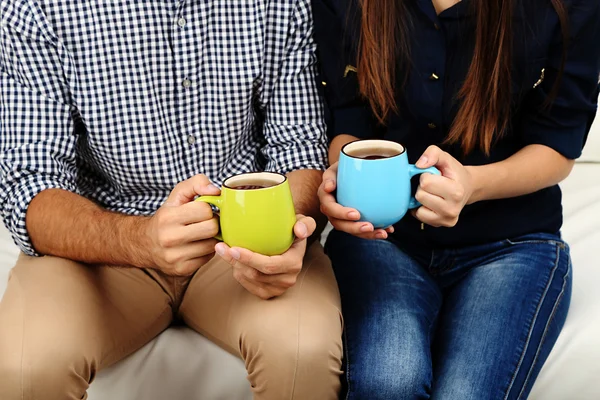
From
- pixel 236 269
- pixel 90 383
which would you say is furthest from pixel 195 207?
pixel 90 383

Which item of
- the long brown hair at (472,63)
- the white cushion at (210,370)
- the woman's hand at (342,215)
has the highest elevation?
the long brown hair at (472,63)

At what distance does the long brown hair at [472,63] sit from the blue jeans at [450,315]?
0.21 meters

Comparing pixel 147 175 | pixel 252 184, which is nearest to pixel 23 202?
pixel 147 175

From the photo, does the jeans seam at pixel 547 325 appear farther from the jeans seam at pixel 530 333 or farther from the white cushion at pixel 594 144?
the white cushion at pixel 594 144

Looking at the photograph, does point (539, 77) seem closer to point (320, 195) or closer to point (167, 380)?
point (320, 195)

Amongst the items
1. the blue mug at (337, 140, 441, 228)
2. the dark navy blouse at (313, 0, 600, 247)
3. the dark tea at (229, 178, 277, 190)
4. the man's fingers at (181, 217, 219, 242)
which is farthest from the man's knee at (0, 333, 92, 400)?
the dark navy blouse at (313, 0, 600, 247)

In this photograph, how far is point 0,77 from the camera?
1.33m

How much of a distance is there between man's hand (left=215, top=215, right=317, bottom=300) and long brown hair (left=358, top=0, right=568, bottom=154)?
32 centimetres

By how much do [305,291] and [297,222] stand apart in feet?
0.52

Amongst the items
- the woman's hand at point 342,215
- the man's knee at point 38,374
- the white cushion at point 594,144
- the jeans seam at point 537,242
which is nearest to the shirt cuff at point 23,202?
the man's knee at point 38,374

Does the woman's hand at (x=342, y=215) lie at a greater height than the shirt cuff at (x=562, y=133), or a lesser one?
lesser

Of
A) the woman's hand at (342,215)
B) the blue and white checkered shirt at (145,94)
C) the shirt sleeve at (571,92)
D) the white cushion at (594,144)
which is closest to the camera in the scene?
the woman's hand at (342,215)

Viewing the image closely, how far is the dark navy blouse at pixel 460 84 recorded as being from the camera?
3.99 ft

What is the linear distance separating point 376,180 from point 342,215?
0.28 ft
